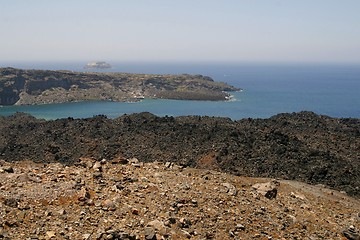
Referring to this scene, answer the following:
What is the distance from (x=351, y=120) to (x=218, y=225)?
45005 millimetres

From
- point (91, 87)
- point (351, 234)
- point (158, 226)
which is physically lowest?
point (91, 87)

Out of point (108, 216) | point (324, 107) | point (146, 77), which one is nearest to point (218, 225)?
point (108, 216)

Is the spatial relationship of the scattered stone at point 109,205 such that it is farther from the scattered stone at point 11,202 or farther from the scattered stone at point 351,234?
the scattered stone at point 351,234

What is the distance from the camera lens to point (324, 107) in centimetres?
10556

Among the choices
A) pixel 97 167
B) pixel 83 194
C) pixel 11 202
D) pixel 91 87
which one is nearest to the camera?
pixel 11 202

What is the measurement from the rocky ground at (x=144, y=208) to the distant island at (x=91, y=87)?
9917 cm

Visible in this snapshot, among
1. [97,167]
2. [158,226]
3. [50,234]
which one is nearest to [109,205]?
[158,226]

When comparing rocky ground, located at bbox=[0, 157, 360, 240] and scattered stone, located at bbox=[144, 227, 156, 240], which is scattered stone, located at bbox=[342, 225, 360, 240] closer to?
rocky ground, located at bbox=[0, 157, 360, 240]

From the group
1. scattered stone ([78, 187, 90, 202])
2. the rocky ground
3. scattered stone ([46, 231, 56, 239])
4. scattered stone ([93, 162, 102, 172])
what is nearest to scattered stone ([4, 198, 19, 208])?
the rocky ground

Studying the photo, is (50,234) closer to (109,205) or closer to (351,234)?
(109,205)

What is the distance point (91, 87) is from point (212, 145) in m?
92.8

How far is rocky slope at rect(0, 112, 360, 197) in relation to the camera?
1174 inches

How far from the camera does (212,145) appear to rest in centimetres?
3522

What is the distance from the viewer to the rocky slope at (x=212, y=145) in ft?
97.9
